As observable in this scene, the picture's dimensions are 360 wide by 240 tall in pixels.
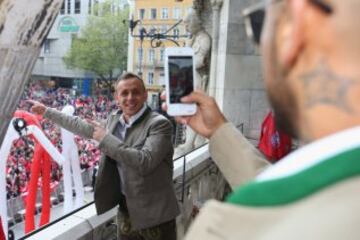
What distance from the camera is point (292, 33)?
0.61 m

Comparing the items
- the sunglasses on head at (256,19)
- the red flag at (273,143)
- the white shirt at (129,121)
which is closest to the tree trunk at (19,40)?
the sunglasses on head at (256,19)

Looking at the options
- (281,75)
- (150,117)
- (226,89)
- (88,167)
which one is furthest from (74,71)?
(281,75)

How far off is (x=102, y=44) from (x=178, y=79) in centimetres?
2724

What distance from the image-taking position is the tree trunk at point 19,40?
1.16m

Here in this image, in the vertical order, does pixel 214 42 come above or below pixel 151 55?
above

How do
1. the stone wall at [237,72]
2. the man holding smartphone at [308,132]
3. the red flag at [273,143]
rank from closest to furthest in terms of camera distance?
the man holding smartphone at [308,132] → the red flag at [273,143] → the stone wall at [237,72]

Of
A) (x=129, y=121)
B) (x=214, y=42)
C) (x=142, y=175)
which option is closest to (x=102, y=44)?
(x=214, y=42)

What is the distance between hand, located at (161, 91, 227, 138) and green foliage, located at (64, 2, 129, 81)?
2449cm

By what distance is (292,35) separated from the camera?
0.61 m

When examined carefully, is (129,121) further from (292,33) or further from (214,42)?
(214,42)

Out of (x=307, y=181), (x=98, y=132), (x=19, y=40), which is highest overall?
(x=19, y=40)

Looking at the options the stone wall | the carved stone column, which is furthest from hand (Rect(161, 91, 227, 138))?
the carved stone column

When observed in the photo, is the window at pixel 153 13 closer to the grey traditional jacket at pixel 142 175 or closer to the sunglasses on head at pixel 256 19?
the grey traditional jacket at pixel 142 175

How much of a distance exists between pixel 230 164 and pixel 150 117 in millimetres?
1102
